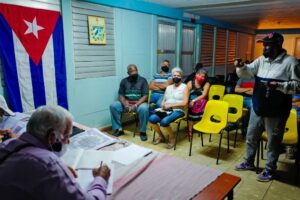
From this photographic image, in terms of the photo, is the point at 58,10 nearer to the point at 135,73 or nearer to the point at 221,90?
the point at 135,73

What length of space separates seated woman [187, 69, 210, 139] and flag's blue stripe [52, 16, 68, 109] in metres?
1.98

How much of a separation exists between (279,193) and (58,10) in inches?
143

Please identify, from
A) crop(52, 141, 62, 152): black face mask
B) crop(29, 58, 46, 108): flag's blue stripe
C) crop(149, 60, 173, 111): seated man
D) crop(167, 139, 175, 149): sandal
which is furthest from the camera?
crop(149, 60, 173, 111): seated man

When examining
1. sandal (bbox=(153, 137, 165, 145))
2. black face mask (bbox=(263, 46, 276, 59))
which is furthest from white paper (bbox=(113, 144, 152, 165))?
sandal (bbox=(153, 137, 165, 145))

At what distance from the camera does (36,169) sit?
903mm

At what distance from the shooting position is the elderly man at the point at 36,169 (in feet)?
2.95

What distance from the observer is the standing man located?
2.35 m

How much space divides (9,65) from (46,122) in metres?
2.51

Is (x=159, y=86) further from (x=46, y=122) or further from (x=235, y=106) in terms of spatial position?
(x=46, y=122)

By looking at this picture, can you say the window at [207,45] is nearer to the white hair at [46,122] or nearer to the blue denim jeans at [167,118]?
→ the blue denim jeans at [167,118]

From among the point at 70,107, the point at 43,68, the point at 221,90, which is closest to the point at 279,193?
the point at 221,90

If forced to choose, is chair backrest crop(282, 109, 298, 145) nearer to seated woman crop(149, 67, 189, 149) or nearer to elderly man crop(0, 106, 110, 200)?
seated woman crop(149, 67, 189, 149)

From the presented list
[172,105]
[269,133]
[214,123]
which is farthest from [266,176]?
[172,105]

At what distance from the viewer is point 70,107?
152 inches
